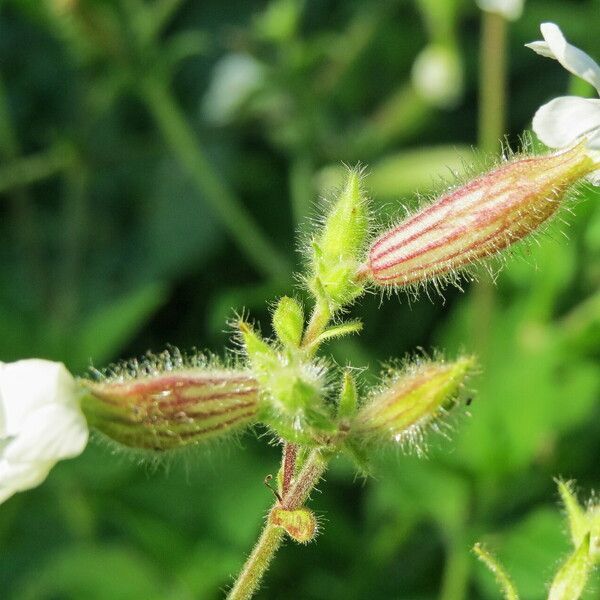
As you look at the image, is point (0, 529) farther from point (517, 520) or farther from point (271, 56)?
point (271, 56)

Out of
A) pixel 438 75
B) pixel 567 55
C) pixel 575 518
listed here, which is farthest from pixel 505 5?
pixel 575 518

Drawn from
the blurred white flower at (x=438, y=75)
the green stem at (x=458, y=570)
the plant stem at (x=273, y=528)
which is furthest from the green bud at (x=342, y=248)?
the blurred white flower at (x=438, y=75)

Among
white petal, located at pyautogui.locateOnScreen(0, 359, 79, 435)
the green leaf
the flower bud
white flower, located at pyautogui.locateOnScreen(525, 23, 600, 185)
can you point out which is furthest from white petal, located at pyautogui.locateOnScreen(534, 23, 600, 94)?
the green leaf

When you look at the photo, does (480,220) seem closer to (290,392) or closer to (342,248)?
(342,248)

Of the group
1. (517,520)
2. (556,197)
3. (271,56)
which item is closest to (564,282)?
(517,520)

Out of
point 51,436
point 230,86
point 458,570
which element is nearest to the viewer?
point 51,436
